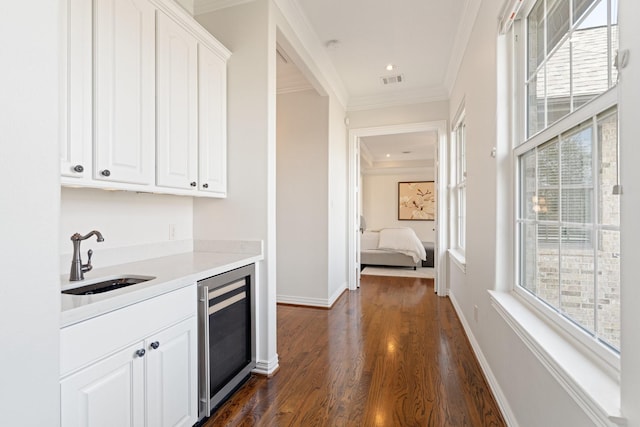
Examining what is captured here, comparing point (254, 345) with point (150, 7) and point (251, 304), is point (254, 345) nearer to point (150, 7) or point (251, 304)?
point (251, 304)

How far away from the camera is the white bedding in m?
6.12

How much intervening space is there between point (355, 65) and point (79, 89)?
3.00 metres

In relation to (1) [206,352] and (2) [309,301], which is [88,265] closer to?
(1) [206,352]

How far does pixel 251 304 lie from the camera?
2203 millimetres

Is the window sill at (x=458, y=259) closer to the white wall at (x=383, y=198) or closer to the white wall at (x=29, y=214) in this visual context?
the white wall at (x=29, y=214)

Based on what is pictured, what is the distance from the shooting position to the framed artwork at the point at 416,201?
947 cm

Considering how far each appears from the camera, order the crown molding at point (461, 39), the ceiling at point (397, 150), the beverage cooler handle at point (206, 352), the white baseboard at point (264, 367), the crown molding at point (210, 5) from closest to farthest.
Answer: the beverage cooler handle at point (206, 352), the white baseboard at point (264, 367), the crown molding at point (210, 5), the crown molding at point (461, 39), the ceiling at point (397, 150)

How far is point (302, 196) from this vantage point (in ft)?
13.0

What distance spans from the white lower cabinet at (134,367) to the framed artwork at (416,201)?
8.72 m

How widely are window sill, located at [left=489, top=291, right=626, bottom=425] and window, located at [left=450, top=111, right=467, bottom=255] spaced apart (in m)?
2.37

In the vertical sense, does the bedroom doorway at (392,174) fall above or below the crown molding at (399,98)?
below

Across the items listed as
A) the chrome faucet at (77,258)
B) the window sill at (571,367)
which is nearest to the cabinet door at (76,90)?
the chrome faucet at (77,258)

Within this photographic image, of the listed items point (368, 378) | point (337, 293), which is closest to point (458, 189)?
point (337, 293)

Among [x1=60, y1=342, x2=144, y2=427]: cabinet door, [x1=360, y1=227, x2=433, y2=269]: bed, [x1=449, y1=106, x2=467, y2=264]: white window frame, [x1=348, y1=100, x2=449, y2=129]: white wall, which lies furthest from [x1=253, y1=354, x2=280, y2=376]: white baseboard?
[x1=360, y1=227, x2=433, y2=269]: bed
